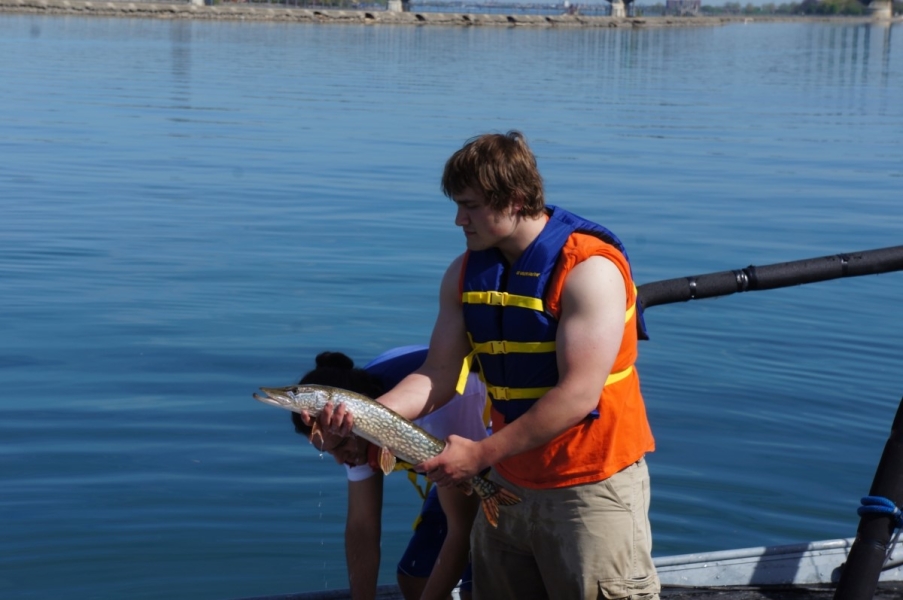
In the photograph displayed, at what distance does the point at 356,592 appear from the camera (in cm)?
475

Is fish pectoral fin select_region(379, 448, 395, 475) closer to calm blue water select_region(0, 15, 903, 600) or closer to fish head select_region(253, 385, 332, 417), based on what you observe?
fish head select_region(253, 385, 332, 417)

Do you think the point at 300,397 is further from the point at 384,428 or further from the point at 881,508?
the point at 881,508

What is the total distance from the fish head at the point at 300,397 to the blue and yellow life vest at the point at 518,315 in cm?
54

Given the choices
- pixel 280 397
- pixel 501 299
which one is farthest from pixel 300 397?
pixel 501 299

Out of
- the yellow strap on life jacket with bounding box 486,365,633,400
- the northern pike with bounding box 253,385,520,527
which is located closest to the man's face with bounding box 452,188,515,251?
the yellow strap on life jacket with bounding box 486,365,633,400

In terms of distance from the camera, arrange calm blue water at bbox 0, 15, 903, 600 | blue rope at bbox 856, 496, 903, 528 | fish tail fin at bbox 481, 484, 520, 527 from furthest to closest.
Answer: calm blue water at bbox 0, 15, 903, 600
blue rope at bbox 856, 496, 903, 528
fish tail fin at bbox 481, 484, 520, 527

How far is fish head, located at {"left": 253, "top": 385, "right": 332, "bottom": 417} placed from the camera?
148 inches

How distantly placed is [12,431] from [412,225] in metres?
8.93

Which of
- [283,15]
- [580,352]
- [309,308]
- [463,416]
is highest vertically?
[283,15]

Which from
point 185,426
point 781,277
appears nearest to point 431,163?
point 185,426

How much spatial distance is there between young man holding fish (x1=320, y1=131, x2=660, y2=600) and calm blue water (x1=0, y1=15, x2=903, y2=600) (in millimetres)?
3471

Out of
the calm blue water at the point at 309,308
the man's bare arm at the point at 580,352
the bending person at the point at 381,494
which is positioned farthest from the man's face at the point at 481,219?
the calm blue water at the point at 309,308

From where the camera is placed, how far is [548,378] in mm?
3768

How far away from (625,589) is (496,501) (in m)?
0.50
